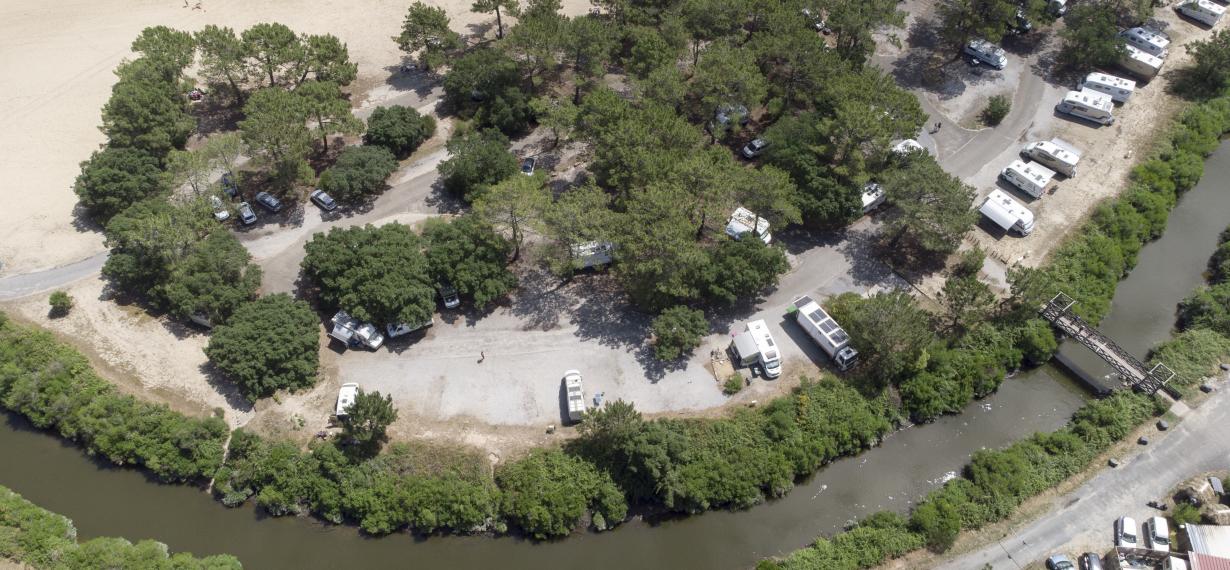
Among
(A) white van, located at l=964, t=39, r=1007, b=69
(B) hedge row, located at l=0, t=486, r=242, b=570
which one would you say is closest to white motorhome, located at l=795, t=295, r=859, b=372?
(A) white van, located at l=964, t=39, r=1007, b=69

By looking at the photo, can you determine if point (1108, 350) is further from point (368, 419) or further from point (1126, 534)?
point (368, 419)

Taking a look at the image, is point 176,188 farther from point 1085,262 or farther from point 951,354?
point 1085,262

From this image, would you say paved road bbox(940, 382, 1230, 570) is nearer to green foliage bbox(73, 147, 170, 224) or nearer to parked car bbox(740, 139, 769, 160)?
parked car bbox(740, 139, 769, 160)

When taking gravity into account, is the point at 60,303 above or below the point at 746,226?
below

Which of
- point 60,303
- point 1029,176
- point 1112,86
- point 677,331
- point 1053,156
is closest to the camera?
point 677,331

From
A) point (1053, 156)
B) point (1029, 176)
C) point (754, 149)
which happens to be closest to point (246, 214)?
point (754, 149)

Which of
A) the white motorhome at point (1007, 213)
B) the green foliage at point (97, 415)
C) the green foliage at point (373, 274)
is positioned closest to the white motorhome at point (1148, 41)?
the white motorhome at point (1007, 213)

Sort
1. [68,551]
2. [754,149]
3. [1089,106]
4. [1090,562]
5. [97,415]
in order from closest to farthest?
1. [68,551]
2. [1090,562]
3. [97,415]
4. [754,149]
5. [1089,106]
